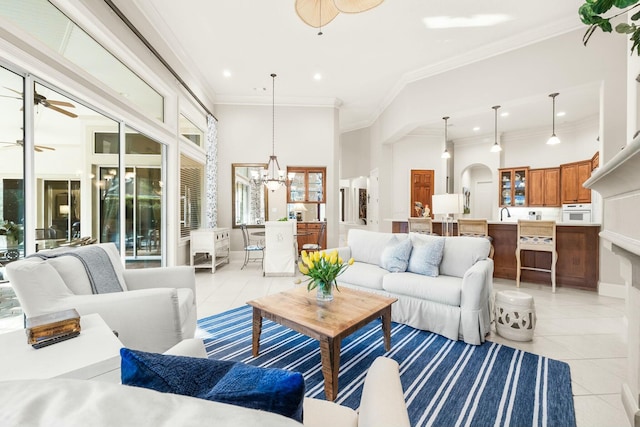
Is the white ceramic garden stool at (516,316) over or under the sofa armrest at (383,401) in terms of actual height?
under

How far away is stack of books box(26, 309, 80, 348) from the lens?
121 cm

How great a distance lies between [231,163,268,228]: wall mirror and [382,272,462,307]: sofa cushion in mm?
4584

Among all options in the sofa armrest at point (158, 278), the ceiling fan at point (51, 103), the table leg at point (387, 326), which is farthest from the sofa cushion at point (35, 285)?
the table leg at point (387, 326)

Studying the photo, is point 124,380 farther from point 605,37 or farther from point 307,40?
point 605,37

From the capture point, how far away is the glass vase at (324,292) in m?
2.27

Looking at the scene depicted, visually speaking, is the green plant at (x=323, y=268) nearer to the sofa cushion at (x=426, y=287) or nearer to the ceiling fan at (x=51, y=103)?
the sofa cushion at (x=426, y=287)

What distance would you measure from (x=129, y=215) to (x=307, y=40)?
3.77m

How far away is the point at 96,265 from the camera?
2.03 meters

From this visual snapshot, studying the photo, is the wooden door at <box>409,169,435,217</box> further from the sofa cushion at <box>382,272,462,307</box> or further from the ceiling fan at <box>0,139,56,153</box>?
the ceiling fan at <box>0,139,56,153</box>

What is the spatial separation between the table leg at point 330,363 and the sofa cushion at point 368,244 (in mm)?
1922

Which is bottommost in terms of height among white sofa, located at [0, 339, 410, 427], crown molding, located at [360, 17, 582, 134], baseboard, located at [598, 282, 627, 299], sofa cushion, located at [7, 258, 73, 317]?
baseboard, located at [598, 282, 627, 299]

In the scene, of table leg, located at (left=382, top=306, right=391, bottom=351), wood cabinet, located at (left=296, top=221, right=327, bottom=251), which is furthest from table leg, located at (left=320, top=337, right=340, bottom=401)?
wood cabinet, located at (left=296, top=221, right=327, bottom=251)

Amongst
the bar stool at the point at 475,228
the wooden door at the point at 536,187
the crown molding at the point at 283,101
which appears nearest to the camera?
the bar stool at the point at 475,228

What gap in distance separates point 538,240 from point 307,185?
4.77m
